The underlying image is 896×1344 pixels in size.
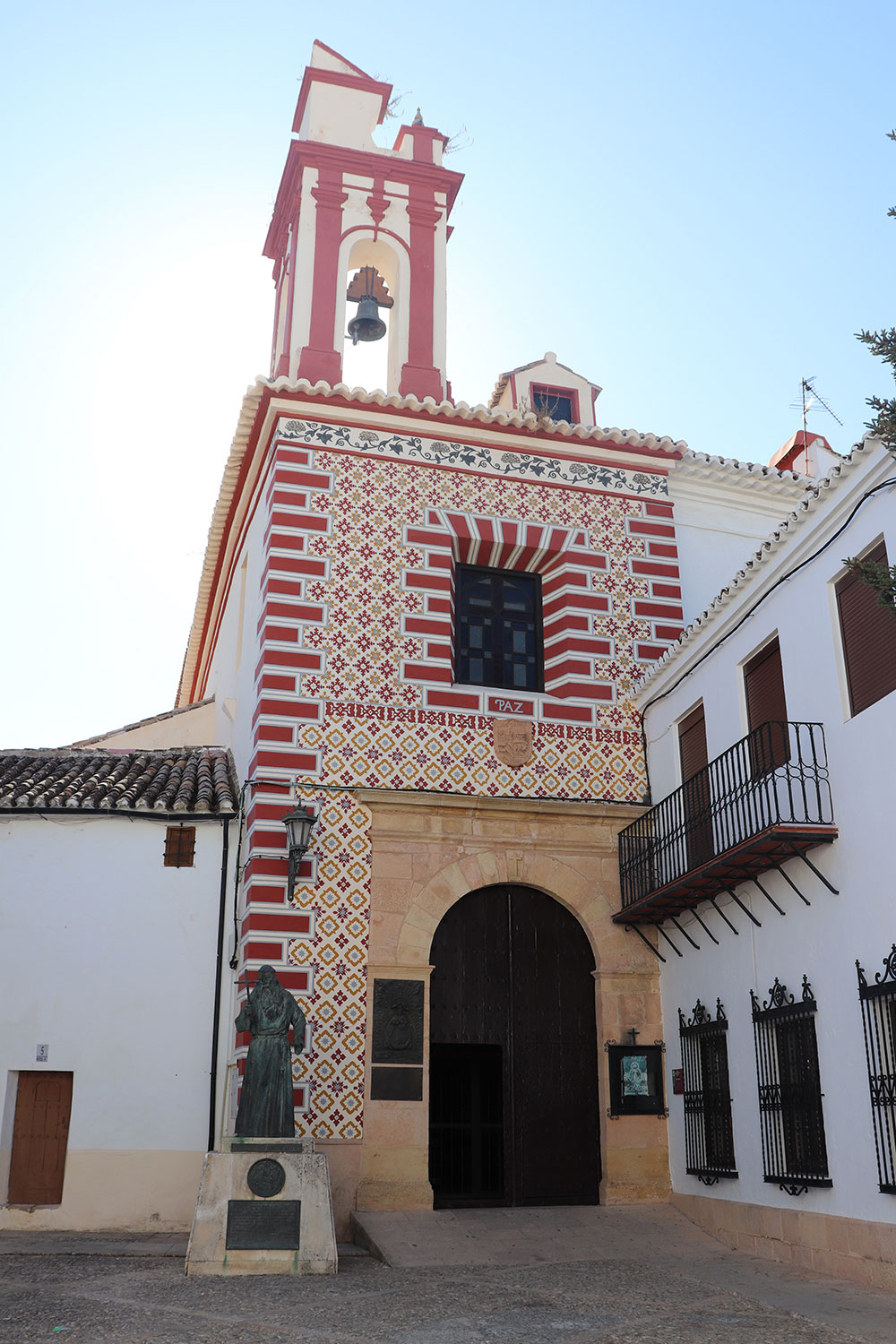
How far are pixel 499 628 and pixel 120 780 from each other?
415 cm

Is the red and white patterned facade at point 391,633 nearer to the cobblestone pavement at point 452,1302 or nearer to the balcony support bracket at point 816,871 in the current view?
the cobblestone pavement at point 452,1302

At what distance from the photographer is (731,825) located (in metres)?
9.56

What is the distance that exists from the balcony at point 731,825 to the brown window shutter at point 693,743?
263 mm

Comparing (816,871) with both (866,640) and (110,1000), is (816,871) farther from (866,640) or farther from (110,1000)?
(110,1000)

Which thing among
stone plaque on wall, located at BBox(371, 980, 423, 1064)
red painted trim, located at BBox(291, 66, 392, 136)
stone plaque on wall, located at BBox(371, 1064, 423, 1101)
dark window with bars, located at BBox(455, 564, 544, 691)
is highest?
red painted trim, located at BBox(291, 66, 392, 136)

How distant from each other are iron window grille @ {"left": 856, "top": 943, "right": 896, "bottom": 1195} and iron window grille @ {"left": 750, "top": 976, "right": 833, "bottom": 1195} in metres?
0.66

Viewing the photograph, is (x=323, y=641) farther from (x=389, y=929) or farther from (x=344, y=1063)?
(x=344, y=1063)

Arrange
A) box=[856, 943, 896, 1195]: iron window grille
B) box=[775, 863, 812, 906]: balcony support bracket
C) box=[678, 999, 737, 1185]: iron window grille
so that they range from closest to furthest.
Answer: box=[856, 943, 896, 1195]: iron window grille < box=[775, 863, 812, 906]: balcony support bracket < box=[678, 999, 737, 1185]: iron window grille

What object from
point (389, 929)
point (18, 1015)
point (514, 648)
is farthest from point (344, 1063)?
point (514, 648)

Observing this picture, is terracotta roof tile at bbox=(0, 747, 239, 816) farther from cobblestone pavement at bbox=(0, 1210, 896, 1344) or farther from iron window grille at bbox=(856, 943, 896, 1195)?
iron window grille at bbox=(856, 943, 896, 1195)

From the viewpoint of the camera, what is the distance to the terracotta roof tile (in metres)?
11.5

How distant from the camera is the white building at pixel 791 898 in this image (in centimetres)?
798

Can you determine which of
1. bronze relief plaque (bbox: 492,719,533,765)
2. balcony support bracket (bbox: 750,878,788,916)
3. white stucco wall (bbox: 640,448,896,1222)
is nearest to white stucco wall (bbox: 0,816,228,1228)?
bronze relief plaque (bbox: 492,719,533,765)

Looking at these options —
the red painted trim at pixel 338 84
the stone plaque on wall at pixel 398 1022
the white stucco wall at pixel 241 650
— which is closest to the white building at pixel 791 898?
the stone plaque on wall at pixel 398 1022
